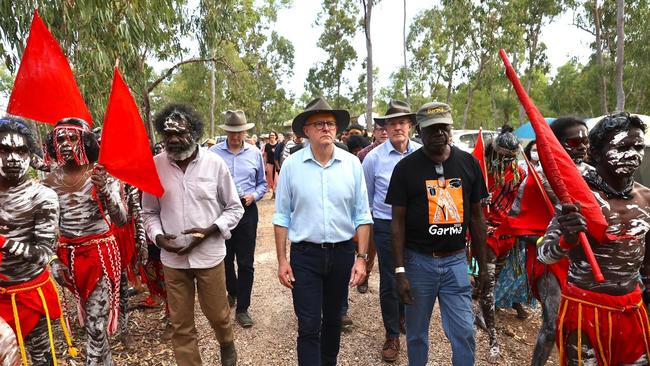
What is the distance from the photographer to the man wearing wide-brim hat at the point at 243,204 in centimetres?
460

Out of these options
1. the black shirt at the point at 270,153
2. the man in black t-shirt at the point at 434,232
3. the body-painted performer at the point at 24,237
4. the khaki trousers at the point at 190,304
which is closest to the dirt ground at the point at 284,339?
the khaki trousers at the point at 190,304

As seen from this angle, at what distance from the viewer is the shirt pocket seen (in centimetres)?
318

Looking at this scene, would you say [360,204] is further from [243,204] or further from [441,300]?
[243,204]

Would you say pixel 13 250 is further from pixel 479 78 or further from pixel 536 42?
pixel 536 42

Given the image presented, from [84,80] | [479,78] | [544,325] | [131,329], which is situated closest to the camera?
[544,325]

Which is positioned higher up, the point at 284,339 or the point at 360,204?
the point at 360,204

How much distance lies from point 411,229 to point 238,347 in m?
2.29

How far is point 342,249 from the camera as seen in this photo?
3.03 metres

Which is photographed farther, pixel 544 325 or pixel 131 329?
pixel 131 329

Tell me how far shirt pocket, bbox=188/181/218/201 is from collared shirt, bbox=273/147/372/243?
55 cm

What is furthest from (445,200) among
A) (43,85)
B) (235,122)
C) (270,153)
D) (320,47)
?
(320,47)

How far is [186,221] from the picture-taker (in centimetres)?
318

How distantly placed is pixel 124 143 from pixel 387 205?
2.32 meters

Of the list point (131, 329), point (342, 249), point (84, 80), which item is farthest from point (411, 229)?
point (84, 80)
